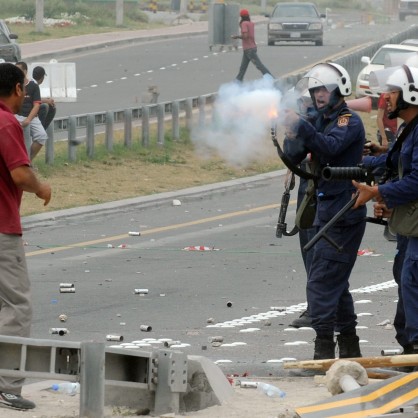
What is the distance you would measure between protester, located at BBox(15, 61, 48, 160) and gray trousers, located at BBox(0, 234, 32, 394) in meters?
10.7

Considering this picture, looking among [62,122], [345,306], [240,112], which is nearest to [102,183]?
[62,122]

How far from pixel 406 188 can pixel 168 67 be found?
36.5 meters

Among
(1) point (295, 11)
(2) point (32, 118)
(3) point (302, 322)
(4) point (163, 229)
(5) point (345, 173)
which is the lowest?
(1) point (295, 11)

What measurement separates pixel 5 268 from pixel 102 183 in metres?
13.5

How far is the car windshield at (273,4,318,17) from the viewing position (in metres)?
53.8

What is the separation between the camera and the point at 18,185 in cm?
838

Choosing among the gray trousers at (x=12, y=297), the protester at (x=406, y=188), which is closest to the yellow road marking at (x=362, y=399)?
the protester at (x=406, y=188)

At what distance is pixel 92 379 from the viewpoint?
802 centimetres

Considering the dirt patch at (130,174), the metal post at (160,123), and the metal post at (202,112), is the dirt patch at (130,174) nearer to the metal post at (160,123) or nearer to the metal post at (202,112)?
Result: the metal post at (160,123)

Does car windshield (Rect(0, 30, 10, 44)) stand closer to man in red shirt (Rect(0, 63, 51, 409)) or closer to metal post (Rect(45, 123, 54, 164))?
metal post (Rect(45, 123, 54, 164))

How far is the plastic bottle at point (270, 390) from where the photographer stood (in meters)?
8.81

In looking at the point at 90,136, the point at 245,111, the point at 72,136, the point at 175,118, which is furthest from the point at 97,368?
the point at 175,118

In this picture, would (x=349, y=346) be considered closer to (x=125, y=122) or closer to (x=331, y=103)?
(x=331, y=103)

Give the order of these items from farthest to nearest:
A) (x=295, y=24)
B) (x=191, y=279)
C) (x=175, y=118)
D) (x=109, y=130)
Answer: (x=295, y=24), (x=175, y=118), (x=109, y=130), (x=191, y=279)
